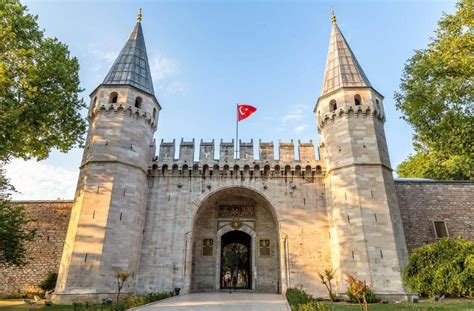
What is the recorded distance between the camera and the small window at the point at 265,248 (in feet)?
59.1

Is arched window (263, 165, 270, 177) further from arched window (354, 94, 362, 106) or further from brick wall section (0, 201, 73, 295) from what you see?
brick wall section (0, 201, 73, 295)

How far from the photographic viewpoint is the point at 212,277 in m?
17.7

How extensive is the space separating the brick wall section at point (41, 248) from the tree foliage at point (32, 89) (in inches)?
167

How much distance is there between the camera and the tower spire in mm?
18359

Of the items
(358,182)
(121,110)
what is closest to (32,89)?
(121,110)

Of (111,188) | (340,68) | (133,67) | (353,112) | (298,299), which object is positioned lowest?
(298,299)

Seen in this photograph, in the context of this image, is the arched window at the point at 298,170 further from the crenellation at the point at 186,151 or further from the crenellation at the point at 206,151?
the crenellation at the point at 186,151

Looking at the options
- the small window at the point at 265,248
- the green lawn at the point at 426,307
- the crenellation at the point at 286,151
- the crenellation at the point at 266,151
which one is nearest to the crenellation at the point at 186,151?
the crenellation at the point at 266,151

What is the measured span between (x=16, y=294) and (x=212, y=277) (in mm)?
10073

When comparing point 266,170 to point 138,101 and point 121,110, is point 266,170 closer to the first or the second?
point 138,101

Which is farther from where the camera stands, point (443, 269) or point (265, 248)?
point (265, 248)

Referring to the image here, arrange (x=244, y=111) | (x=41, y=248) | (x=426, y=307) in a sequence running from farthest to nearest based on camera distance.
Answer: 1. (x=244, y=111)
2. (x=41, y=248)
3. (x=426, y=307)

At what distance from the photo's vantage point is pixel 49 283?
52.6 feet

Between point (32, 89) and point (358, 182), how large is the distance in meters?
14.9
